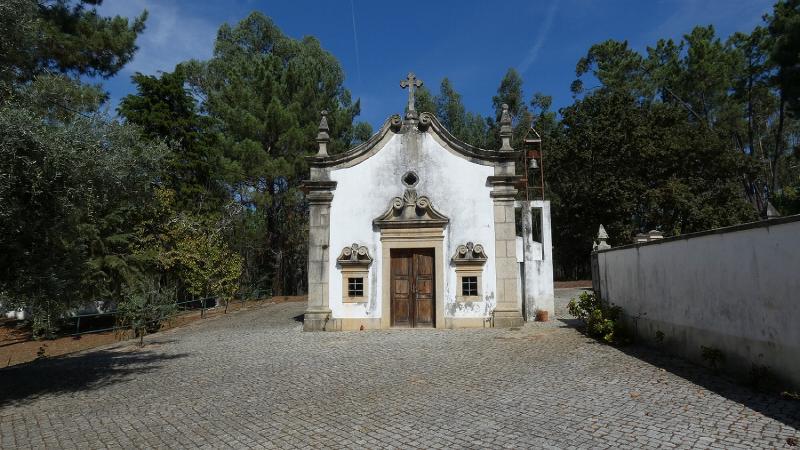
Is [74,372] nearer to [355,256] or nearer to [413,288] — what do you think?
[355,256]

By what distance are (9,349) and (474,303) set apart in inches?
589

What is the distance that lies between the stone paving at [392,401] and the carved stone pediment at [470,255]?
289 cm

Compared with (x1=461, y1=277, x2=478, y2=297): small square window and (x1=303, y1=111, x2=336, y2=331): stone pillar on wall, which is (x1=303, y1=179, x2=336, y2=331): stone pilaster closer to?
(x1=303, y1=111, x2=336, y2=331): stone pillar on wall

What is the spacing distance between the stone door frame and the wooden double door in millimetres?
A: 143

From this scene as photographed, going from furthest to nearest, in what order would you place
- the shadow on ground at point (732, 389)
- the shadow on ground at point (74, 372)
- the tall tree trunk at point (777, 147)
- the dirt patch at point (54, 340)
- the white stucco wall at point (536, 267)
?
the tall tree trunk at point (777, 147) < the white stucco wall at point (536, 267) < the dirt patch at point (54, 340) < the shadow on ground at point (74, 372) < the shadow on ground at point (732, 389)

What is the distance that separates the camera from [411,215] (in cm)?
1290

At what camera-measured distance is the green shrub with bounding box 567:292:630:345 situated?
963cm

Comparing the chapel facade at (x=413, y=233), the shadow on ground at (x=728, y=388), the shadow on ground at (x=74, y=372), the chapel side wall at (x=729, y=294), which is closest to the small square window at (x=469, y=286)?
the chapel facade at (x=413, y=233)

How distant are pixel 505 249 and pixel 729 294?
20.4 ft

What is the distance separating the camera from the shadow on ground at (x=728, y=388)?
4.99 m

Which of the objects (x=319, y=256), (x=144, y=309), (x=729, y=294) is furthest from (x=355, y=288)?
(x=729, y=294)

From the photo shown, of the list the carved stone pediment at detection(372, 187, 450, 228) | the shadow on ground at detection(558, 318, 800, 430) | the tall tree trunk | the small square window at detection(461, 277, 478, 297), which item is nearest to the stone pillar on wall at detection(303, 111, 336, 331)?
the carved stone pediment at detection(372, 187, 450, 228)

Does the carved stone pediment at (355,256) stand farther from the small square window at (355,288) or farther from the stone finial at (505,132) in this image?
the stone finial at (505,132)

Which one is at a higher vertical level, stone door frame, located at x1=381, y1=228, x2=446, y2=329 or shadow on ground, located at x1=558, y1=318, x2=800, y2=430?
stone door frame, located at x1=381, y1=228, x2=446, y2=329
